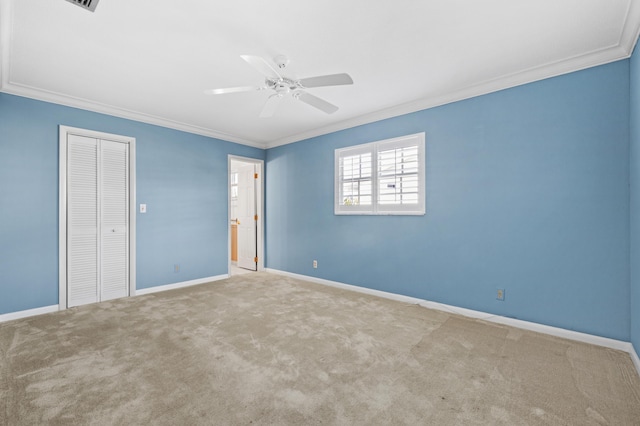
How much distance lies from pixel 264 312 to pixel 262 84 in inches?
105

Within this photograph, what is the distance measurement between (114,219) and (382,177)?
3878 millimetres

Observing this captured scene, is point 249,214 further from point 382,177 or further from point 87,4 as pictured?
point 87,4

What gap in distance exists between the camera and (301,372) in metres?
2.18

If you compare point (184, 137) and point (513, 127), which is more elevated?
point (184, 137)

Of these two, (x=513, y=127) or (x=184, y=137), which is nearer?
(x=513, y=127)

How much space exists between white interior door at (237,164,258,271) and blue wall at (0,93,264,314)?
0.61 meters

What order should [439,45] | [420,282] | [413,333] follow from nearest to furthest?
[439,45] < [413,333] < [420,282]

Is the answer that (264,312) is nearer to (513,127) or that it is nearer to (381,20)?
(381,20)

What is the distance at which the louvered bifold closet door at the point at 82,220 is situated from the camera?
12.2 ft

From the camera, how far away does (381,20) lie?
216 cm

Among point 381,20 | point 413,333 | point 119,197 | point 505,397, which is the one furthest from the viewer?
point 119,197

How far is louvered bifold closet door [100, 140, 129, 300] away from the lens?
13.1 feet

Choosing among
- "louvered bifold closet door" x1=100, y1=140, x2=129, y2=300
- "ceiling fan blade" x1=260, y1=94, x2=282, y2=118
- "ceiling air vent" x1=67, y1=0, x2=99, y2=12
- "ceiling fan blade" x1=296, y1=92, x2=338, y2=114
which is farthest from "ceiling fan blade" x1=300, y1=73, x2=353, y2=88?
"louvered bifold closet door" x1=100, y1=140, x2=129, y2=300

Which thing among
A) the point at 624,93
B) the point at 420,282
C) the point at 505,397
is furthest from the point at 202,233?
the point at 624,93
